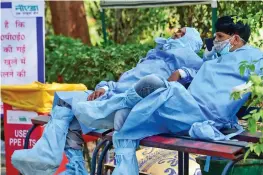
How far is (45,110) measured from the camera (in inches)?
205

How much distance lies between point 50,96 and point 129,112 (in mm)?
1750

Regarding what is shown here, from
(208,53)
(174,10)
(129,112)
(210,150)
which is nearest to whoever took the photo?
(210,150)

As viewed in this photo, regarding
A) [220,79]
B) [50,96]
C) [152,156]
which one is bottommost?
[152,156]

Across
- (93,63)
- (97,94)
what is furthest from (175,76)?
(93,63)

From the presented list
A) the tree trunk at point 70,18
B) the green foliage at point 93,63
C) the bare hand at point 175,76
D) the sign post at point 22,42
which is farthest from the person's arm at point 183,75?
the tree trunk at point 70,18

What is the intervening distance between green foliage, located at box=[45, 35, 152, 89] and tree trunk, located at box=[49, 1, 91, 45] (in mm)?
1877

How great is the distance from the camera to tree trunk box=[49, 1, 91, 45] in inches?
373

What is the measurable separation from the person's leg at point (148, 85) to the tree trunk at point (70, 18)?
19.8 ft

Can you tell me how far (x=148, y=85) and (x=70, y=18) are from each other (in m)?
6.10

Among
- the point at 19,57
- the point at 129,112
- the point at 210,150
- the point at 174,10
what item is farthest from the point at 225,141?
the point at 174,10

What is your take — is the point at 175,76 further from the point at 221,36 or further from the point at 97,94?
the point at 97,94

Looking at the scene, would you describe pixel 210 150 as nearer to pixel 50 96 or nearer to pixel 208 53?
pixel 208 53

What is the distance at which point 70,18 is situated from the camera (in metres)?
9.48

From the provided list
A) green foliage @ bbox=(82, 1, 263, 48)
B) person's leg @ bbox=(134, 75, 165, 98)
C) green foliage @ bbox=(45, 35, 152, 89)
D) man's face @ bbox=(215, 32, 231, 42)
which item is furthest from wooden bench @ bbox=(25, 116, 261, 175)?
green foliage @ bbox=(82, 1, 263, 48)
